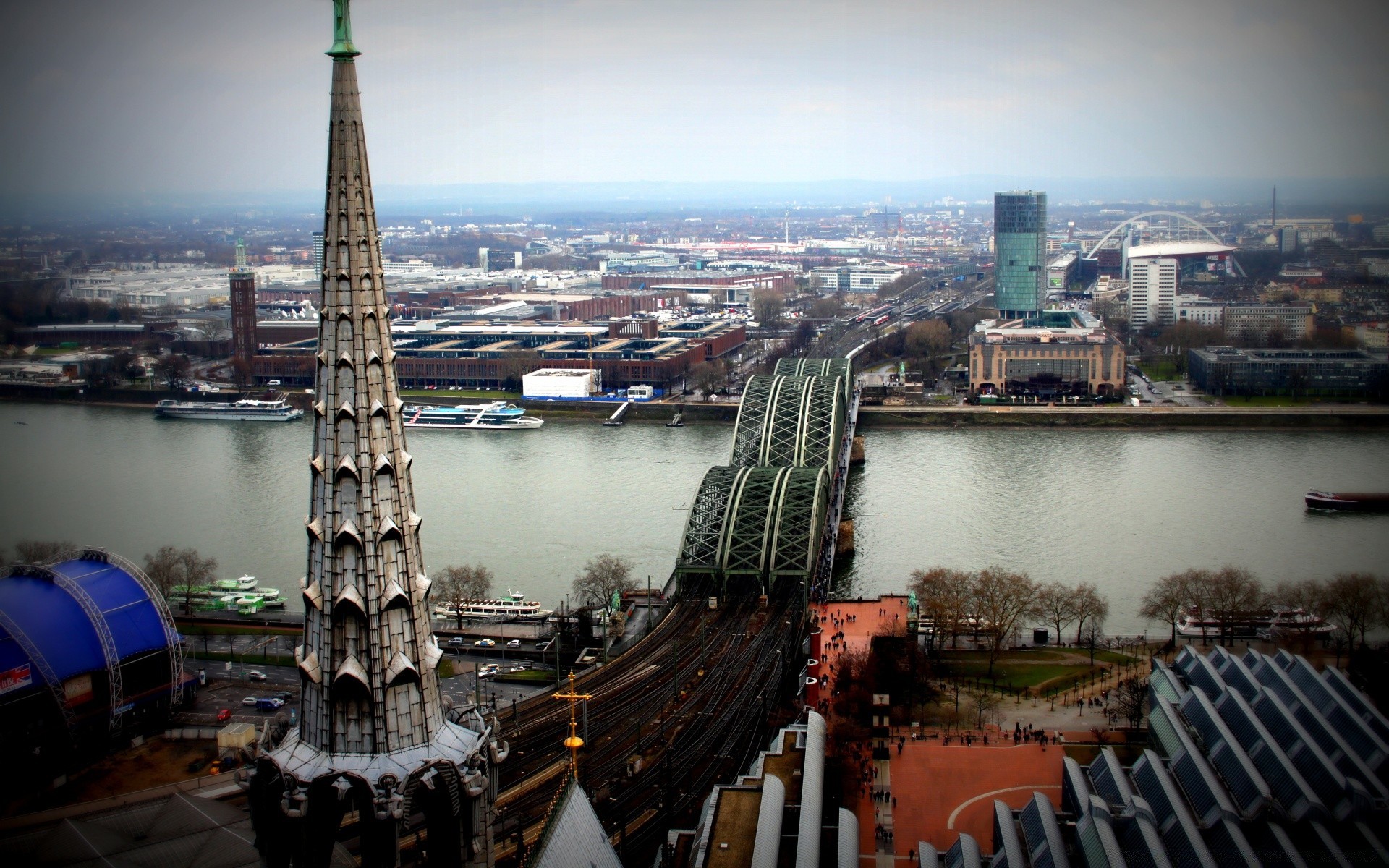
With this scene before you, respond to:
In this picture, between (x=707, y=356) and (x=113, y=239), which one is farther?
(x=707, y=356)

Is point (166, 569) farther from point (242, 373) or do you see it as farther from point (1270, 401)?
point (1270, 401)

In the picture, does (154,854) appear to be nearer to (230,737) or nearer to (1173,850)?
(230,737)

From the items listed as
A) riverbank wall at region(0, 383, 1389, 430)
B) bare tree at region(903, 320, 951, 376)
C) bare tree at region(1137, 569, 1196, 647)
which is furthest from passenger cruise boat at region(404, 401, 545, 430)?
bare tree at region(1137, 569, 1196, 647)

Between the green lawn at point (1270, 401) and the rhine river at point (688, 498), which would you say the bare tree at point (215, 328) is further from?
the green lawn at point (1270, 401)

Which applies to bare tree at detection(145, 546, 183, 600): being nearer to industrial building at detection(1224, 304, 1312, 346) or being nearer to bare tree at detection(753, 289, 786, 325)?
industrial building at detection(1224, 304, 1312, 346)

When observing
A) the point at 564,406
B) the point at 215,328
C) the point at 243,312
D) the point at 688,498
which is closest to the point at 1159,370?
the point at 564,406

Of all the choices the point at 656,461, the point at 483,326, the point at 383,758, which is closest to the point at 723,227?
the point at 483,326
